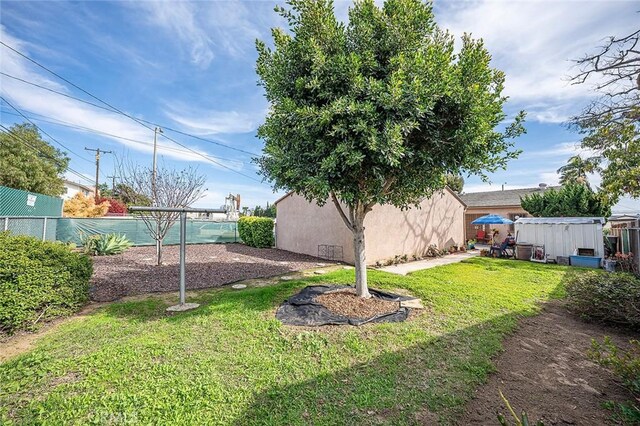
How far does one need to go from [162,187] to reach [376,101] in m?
8.30

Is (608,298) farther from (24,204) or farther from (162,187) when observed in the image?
(24,204)

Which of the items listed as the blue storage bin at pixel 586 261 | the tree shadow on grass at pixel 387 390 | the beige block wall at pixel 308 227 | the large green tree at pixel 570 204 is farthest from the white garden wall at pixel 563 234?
the tree shadow on grass at pixel 387 390

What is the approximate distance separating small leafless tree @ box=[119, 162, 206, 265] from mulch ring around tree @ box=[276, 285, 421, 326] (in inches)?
244

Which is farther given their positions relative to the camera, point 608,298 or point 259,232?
point 259,232

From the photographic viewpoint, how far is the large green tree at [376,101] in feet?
13.1

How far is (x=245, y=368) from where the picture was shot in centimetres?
312

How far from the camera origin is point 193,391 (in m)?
2.67

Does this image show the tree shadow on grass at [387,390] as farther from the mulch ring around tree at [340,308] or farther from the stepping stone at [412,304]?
the stepping stone at [412,304]

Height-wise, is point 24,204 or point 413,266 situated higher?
point 24,204

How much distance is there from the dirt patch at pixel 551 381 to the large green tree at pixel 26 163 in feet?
86.3

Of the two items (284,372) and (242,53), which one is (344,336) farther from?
(242,53)

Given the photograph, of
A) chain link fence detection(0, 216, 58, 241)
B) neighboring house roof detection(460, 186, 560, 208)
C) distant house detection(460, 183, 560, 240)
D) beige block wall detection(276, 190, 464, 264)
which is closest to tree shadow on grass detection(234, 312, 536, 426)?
beige block wall detection(276, 190, 464, 264)

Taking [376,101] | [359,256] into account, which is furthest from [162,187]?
[376,101]

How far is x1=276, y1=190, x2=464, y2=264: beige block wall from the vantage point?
34.9ft
